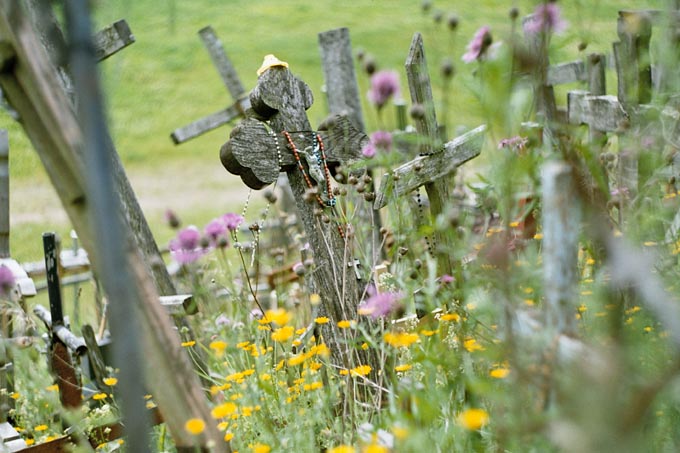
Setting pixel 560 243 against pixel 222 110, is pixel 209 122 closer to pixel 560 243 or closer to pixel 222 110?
pixel 222 110

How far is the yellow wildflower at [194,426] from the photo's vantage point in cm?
121

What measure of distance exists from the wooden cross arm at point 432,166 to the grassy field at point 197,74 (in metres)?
6.52

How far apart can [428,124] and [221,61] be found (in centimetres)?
339

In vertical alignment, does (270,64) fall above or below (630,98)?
above

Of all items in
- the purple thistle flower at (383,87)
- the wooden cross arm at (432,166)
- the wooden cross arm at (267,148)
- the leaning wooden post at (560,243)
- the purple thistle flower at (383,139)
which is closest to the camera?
the leaning wooden post at (560,243)

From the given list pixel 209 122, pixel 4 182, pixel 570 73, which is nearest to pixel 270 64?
pixel 4 182

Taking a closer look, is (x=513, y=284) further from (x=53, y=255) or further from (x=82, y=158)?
(x=53, y=255)

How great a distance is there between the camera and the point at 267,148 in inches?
108

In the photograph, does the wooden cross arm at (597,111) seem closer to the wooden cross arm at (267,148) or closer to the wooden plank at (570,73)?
the wooden plank at (570,73)

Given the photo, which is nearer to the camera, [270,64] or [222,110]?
[270,64]

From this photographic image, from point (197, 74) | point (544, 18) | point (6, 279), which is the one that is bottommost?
point (6, 279)

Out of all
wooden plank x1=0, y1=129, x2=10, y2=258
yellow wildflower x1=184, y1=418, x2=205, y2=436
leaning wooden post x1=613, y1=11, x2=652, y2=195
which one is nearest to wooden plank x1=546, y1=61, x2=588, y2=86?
leaning wooden post x1=613, y1=11, x2=652, y2=195

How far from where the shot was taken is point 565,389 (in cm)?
104

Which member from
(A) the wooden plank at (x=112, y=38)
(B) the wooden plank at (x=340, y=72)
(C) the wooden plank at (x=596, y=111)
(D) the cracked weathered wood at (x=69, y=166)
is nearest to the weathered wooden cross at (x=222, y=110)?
(B) the wooden plank at (x=340, y=72)
